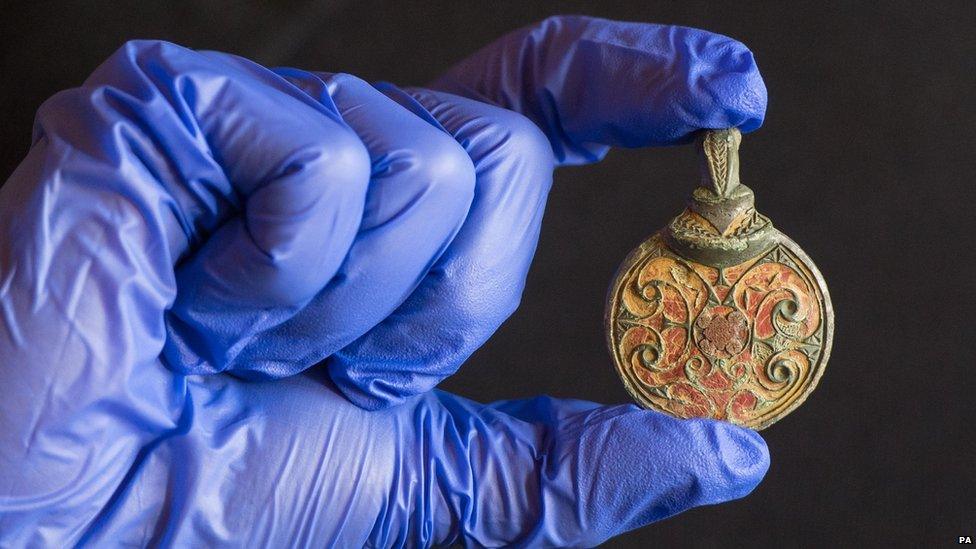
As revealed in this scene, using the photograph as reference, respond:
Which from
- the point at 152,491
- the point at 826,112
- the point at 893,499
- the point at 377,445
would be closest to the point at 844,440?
the point at 893,499

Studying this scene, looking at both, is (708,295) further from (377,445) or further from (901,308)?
(901,308)

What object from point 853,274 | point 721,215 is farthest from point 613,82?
point 853,274

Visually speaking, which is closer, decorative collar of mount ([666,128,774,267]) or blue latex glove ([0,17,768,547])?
blue latex glove ([0,17,768,547])

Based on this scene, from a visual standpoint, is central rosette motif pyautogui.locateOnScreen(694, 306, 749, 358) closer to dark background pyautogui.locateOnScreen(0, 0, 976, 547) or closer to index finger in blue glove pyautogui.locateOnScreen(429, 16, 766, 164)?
index finger in blue glove pyautogui.locateOnScreen(429, 16, 766, 164)

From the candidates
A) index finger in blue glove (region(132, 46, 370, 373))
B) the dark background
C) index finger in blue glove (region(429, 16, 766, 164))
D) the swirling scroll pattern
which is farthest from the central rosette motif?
the dark background

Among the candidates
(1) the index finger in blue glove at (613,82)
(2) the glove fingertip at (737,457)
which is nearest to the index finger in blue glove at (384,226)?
(1) the index finger in blue glove at (613,82)

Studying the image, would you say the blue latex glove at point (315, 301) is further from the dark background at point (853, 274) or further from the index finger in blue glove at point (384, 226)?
the dark background at point (853, 274)

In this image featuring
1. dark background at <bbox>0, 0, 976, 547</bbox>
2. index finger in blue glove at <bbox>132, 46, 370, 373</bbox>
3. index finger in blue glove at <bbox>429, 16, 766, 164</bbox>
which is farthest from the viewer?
dark background at <bbox>0, 0, 976, 547</bbox>
